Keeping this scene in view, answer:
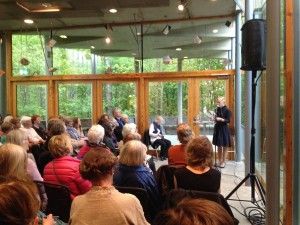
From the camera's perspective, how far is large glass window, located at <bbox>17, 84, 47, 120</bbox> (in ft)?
28.3

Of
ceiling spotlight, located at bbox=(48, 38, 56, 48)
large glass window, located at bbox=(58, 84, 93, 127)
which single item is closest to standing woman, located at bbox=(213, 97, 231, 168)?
large glass window, located at bbox=(58, 84, 93, 127)

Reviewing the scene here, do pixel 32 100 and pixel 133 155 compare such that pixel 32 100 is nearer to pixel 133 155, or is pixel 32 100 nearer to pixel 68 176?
pixel 68 176

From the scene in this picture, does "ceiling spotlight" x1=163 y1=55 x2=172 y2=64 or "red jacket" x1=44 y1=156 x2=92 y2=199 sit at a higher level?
"ceiling spotlight" x1=163 y1=55 x2=172 y2=64

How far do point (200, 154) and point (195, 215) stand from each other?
1761 mm

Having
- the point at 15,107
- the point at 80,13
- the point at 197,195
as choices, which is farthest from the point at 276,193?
the point at 15,107

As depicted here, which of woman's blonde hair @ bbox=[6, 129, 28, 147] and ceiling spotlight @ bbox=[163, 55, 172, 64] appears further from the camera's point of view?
ceiling spotlight @ bbox=[163, 55, 172, 64]

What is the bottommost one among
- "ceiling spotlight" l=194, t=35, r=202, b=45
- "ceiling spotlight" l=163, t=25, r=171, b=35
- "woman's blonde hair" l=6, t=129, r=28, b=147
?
"woman's blonde hair" l=6, t=129, r=28, b=147

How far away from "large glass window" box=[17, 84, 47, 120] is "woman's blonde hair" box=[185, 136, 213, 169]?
274 inches

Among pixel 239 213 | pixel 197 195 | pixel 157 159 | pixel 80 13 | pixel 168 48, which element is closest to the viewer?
pixel 197 195

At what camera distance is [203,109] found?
7660mm

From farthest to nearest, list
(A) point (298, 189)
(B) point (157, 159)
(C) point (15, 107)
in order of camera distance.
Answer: (C) point (15, 107) → (B) point (157, 159) → (A) point (298, 189)

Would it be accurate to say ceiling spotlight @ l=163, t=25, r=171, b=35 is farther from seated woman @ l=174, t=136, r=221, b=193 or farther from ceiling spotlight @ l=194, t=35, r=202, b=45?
seated woman @ l=174, t=136, r=221, b=193

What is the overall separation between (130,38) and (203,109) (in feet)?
9.18

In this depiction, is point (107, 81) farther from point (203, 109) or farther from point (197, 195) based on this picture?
point (197, 195)
